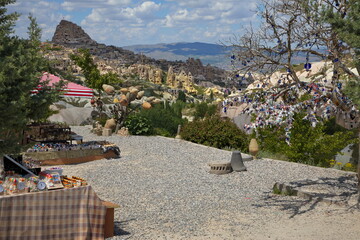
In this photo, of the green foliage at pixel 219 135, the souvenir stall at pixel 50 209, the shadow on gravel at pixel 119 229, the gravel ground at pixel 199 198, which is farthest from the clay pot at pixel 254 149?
the souvenir stall at pixel 50 209

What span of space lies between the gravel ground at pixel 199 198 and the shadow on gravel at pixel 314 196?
0.02 metres

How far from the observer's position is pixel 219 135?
→ 15969mm

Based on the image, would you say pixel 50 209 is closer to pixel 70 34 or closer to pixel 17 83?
pixel 17 83

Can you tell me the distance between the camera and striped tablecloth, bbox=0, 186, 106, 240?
5.99 m

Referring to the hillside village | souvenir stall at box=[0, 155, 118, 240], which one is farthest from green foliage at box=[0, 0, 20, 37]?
the hillside village

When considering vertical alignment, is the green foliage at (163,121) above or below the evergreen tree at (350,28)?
below

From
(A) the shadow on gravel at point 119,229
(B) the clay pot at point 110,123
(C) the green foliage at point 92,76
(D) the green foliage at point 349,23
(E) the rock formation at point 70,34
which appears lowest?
(A) the shadow on gravel at point 119,229

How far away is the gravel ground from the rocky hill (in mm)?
54866

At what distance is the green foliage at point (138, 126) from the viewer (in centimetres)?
1833

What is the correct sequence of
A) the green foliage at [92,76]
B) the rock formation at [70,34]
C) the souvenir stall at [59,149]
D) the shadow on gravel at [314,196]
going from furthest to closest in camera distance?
the rock formation at [70,34] < the green foliage at [92,76] < the souvenir stall at [59,149] < the shadow on gravel at [314,196]

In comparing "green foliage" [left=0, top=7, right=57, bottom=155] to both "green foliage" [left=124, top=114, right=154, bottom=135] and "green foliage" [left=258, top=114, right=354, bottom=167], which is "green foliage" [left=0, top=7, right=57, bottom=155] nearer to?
"green foliage" [left=258, top=114, right=354, bottom=167]

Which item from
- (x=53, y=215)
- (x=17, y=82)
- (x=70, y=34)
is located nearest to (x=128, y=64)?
(x=70, y=34)

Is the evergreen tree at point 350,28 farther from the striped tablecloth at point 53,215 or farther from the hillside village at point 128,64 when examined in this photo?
the striped tablecloth at point 53,215

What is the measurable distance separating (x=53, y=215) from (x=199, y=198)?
3657mm
